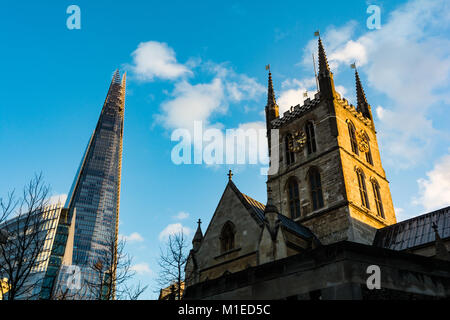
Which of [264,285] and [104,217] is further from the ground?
[104,217]

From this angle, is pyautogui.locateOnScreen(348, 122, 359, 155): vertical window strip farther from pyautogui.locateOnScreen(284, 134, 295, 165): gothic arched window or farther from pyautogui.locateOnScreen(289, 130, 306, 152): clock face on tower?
pyautogui.locateOnScreen(284, 134, 295, 165): gothic arched window

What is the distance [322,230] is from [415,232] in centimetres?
659

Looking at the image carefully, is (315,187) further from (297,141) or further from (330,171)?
(297,141)

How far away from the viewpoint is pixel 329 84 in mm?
36031

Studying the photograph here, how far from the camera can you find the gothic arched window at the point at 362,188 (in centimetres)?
3178

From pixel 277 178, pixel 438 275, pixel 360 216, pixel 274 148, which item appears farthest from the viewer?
pixel 274 148

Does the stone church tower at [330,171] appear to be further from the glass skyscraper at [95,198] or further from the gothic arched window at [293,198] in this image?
the glass skyscraper at [95,198]

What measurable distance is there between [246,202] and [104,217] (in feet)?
520

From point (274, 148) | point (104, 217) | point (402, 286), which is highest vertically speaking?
point (104, 217)

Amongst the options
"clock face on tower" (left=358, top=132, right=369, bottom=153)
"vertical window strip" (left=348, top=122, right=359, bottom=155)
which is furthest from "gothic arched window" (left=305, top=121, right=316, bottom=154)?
"clock face on tower" (left=358, top=132, right=369, bottom=153)

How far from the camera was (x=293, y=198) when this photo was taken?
3353 centimetres

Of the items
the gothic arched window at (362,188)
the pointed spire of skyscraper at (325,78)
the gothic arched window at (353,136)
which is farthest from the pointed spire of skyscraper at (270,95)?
the gothic arched window at (362,188)
